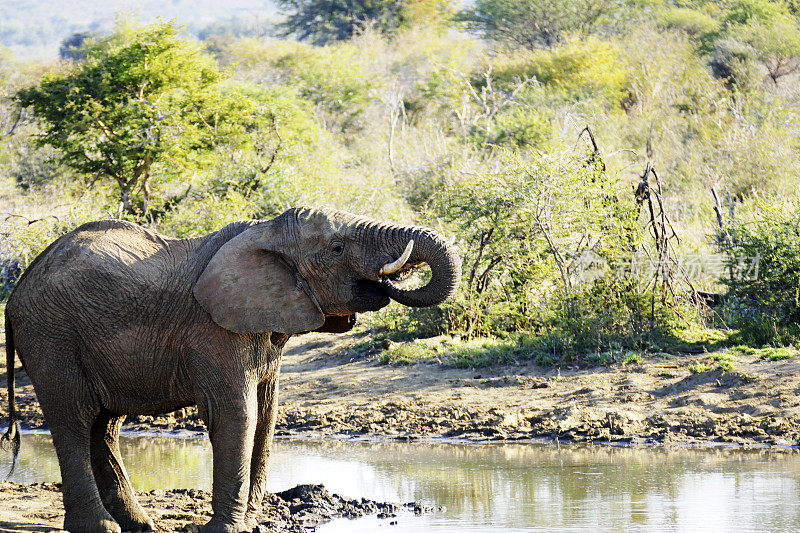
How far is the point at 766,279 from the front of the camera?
40.7 ft

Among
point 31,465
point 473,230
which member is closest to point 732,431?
point 473,230

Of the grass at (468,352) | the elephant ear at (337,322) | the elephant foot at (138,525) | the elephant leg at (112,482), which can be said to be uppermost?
the elephant ear at (337,322)

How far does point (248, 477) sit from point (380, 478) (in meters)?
2.40

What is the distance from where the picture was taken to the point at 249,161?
1944cm

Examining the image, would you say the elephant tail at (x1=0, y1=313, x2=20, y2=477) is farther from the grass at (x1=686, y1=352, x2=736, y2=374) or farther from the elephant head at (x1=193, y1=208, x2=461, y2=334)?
the grass at (x1=686, y1=352, x2=736, y2=374)

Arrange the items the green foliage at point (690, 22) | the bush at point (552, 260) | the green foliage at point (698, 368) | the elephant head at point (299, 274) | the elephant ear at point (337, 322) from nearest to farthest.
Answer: the elephant head at point (299, 274), the elephant ear at point (337, 322), the green foliage at point (698, 368), the bush at point (552, 260), the green foliage at point (690, 22)

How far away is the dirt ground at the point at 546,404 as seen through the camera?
992 centimetres

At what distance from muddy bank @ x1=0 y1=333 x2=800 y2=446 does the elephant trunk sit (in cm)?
446

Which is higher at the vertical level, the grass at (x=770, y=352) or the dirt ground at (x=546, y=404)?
the grass at (x=770, y=352)

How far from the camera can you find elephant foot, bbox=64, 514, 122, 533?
6355mm

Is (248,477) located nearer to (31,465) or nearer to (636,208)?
(31,465)

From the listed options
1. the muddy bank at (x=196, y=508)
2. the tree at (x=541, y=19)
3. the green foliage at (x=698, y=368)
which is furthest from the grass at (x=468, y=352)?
the tree at (x=541, y=19)

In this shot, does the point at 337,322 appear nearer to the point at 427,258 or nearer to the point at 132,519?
the point at 427,258

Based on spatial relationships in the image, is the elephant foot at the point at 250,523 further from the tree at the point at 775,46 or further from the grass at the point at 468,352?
the tree at the point at 775,46
